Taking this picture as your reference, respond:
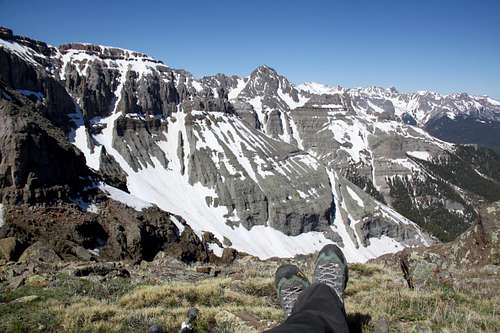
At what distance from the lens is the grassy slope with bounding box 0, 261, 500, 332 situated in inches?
284

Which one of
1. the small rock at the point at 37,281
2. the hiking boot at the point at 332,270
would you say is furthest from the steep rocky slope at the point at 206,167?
the hiking boot at the point at 332,270

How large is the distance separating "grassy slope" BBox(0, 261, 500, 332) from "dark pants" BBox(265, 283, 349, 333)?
1.94 m

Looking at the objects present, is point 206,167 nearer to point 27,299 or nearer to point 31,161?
point 31,161

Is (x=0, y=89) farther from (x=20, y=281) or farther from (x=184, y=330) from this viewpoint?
(x=184, y=330)

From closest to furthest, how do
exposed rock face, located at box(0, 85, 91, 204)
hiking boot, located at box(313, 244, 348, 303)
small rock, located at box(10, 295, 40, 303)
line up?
hiking boot, located at box(313, 244, 348, 303)
small rock, located at box(10, 295, 40, 303)
exposed rock face, located at box(0, 85, 91, 204)

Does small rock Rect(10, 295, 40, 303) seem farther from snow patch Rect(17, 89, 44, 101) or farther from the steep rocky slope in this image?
snow patch Rect(17, 89, 44, 101)

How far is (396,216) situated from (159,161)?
343 feet

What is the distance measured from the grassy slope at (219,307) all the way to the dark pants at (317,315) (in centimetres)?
194

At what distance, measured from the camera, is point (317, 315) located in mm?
4547

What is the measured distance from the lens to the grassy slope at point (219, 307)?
284 inches

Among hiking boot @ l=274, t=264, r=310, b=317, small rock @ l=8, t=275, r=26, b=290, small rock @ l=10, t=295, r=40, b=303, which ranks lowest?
small rock @ l=8, t=275, r=26, b=290

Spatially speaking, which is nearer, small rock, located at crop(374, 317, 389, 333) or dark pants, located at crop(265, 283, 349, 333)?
dark pants, located at crop(265, 283, 349, 333)

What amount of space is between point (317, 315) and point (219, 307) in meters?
4.75

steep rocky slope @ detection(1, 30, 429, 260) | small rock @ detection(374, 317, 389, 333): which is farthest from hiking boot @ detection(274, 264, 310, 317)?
steep rocky slope @ detection(1, 30, 429, 260)
